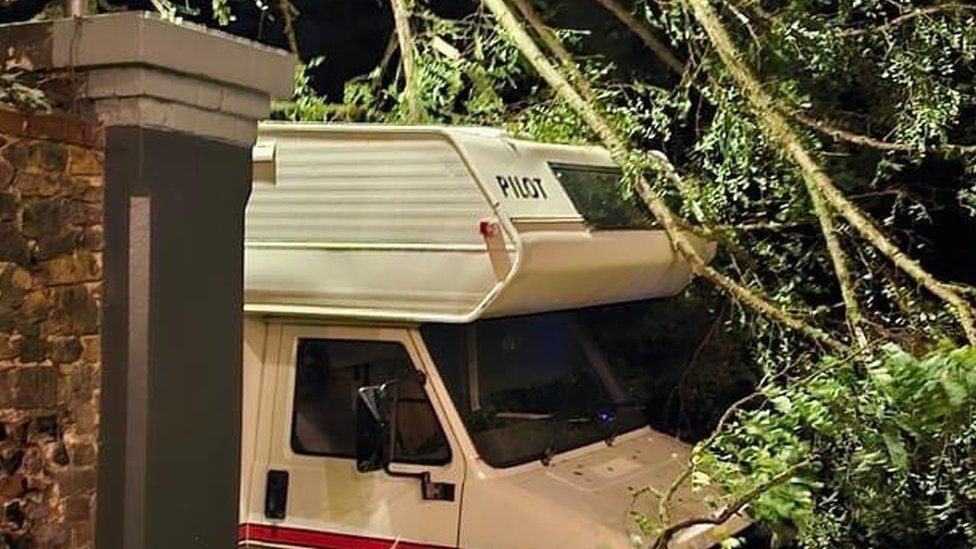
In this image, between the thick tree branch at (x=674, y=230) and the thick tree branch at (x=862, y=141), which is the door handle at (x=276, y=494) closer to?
the thick tree branch at (x=674, y=230)

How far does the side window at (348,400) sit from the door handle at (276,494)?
0.42 ft

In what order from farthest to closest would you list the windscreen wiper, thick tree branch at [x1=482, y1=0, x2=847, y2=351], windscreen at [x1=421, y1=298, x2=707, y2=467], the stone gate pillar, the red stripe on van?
1. thick tree branch at [x1=482, y1=0, x2=847, y2=351]
2. the windscreen wiper
3. windscreen at [x1=421, y1=298, x2=707, y2=467]
4. the red stripe on van
5. the stone gate pillar

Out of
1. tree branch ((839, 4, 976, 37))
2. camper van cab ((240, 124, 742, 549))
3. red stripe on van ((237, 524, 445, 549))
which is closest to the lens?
camper van cab ((240, 124, 742, 549))

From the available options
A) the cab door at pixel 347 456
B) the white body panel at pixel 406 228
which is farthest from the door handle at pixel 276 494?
the white body panel at pixel 406 228

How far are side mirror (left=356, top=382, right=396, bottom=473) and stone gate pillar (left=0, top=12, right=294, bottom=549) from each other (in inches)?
44.6

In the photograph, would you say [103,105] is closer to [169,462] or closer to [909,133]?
[169,462]

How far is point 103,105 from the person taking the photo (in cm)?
310

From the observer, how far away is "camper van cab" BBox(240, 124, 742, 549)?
4.56m

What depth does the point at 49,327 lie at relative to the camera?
3.00 meters

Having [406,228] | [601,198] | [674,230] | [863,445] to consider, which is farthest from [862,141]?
[406,228]

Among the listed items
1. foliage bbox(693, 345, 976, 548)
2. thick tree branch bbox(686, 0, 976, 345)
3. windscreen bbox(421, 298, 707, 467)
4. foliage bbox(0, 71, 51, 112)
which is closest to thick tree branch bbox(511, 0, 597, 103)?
thick tree branch bbox(686, 0, 976, 345)

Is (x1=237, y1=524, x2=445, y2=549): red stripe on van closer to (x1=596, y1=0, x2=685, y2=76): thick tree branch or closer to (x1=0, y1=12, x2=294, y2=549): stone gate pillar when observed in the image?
(x1=0, y1=12, x2=294, y2=549): stone gate pillar

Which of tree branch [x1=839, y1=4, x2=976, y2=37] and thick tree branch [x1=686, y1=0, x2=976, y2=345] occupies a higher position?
tree branch [x1=839, y1=4, x2=976, y2=37]

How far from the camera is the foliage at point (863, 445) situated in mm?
4430
